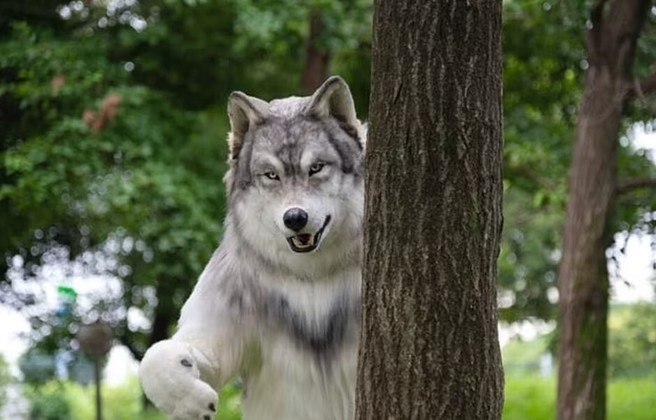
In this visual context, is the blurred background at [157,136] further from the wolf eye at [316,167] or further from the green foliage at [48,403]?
the wolf eye at [316,167]

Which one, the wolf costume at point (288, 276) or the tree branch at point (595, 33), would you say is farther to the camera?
the tree branch at point (595, 33)

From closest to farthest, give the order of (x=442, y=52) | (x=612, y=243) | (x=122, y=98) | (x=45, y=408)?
(x=442, y=52), (x=612, y=243), (x=122, y=98), (x=45, y=408)

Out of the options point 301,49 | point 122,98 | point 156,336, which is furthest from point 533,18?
point 156,336

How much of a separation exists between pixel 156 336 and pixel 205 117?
4.26 meters

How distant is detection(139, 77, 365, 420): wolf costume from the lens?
4523 millimetres

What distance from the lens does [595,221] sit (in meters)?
8.76

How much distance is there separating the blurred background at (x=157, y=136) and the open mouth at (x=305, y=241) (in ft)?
16.0

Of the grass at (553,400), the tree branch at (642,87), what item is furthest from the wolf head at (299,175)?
the grass at (553,400)

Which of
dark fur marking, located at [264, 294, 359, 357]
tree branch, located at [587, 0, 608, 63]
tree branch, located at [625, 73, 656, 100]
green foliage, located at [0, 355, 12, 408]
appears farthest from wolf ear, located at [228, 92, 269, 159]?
green foliage, located at [0, 355, 12, 408]

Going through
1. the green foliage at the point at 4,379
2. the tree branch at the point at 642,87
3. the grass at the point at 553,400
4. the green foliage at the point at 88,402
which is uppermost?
the tree branch at the point at 642,87

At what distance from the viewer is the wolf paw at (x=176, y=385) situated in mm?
4164

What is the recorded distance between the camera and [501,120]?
150 inches

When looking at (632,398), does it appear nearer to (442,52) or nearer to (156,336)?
(156,336)

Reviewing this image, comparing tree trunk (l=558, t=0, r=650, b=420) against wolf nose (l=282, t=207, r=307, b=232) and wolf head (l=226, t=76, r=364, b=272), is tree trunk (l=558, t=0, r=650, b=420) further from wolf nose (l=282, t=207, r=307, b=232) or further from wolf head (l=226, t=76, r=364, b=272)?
wolf nose (l=282, t=207, r=307, b=232)
